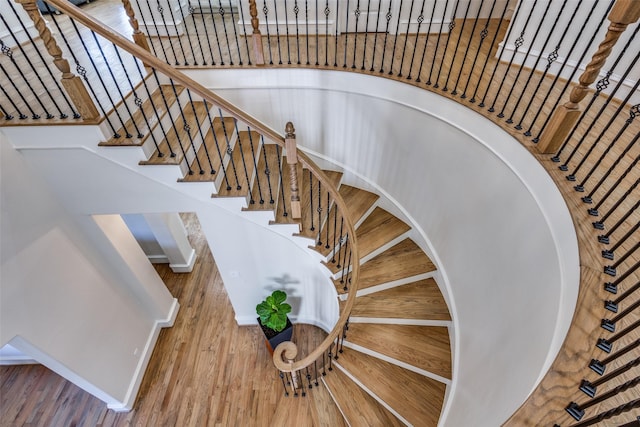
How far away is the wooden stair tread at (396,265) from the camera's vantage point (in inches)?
136

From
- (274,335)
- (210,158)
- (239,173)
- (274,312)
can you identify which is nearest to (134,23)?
(210,158)

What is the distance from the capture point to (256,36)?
303 cm

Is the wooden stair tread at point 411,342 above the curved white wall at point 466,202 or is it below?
below

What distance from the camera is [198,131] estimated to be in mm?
3006

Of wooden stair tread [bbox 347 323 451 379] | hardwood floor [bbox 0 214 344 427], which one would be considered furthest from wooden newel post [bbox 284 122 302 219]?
hardwood floor [bbox 0 214 344 427]

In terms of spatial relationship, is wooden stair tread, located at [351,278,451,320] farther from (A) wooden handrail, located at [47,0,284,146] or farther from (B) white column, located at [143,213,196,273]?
(B) white column, located at [143,213,196,273]

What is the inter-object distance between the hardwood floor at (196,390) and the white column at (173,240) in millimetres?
833

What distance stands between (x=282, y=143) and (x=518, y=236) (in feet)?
5.88

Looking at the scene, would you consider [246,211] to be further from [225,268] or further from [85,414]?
[85,414]

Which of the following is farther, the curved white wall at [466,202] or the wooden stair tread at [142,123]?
the wooden stair tread at [142,123]

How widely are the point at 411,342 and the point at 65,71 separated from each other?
3.65 metres

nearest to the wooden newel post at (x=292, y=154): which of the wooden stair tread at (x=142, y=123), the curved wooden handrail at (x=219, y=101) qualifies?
the curved wooden handrail at (x=219, y=101)

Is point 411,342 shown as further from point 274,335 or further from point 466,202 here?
point 274,335

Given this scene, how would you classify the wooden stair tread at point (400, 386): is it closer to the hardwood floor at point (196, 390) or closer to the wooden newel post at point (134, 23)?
the hardwood floor at point (196, 390)
